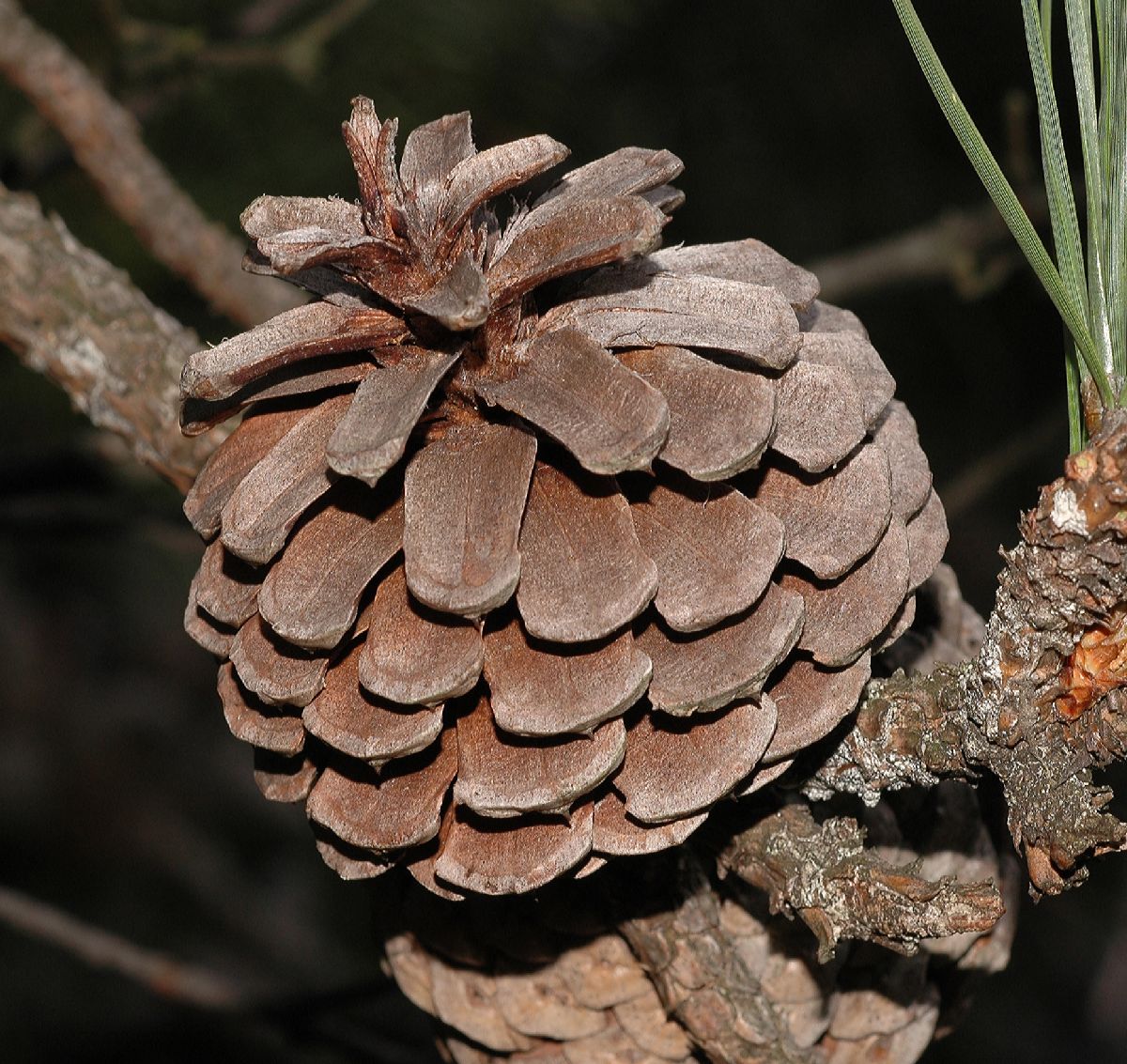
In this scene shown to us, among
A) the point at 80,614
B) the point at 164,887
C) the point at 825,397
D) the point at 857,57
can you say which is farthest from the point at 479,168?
the point at 80,614

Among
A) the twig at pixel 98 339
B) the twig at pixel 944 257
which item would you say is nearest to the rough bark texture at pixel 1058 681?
the twig at pixel 98 339

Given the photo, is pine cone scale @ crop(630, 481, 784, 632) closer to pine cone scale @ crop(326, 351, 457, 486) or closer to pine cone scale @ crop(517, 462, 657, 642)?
pine cone scale @ crop(517, 462, 657, 642)

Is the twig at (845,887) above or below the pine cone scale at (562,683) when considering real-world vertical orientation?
below

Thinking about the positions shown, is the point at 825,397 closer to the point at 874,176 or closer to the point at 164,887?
the point at 874,176

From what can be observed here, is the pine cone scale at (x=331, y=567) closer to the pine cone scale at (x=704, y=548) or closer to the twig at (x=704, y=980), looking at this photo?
the pine cone scale at (x=704, y=548)

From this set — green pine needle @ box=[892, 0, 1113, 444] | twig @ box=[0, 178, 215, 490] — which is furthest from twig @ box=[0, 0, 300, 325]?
green pine needle @ box=[892, 0, 1113, 444]

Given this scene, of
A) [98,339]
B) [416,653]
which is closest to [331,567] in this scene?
[416,653]
